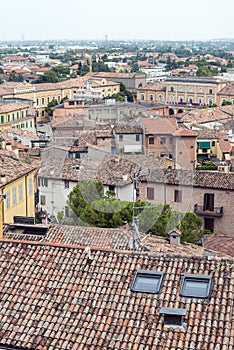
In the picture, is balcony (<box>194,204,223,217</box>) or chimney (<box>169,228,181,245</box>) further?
balcony (<box>194,204,223,217</box>)

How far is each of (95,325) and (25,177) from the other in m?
9.05

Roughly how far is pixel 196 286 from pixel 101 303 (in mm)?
930

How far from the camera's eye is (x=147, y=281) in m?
6.52

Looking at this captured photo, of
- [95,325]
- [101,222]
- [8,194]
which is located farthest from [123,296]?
[8,194]

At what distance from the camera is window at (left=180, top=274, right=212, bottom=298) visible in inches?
244

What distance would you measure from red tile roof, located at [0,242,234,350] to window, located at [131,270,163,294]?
0.16ft

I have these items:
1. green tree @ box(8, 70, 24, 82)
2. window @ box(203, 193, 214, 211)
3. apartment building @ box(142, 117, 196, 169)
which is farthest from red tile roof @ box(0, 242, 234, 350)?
green tree @ box(8, 70, 24, 82)

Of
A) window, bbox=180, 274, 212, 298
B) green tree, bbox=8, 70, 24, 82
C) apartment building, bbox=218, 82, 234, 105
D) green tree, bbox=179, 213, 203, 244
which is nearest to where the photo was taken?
window, bbox=180, 274, 212, 298

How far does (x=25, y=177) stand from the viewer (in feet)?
48.5

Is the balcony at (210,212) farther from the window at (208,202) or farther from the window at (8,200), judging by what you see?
the window at (8,200)

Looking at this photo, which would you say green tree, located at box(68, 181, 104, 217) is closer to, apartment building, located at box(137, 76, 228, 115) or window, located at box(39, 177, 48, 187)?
window, located at box(39, 177, 48, 187)

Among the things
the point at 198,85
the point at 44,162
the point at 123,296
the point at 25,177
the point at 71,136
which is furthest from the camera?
the point at 198,85

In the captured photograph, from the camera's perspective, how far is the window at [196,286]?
6.20 meters

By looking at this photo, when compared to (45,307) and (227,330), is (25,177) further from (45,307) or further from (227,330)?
(227,330)
